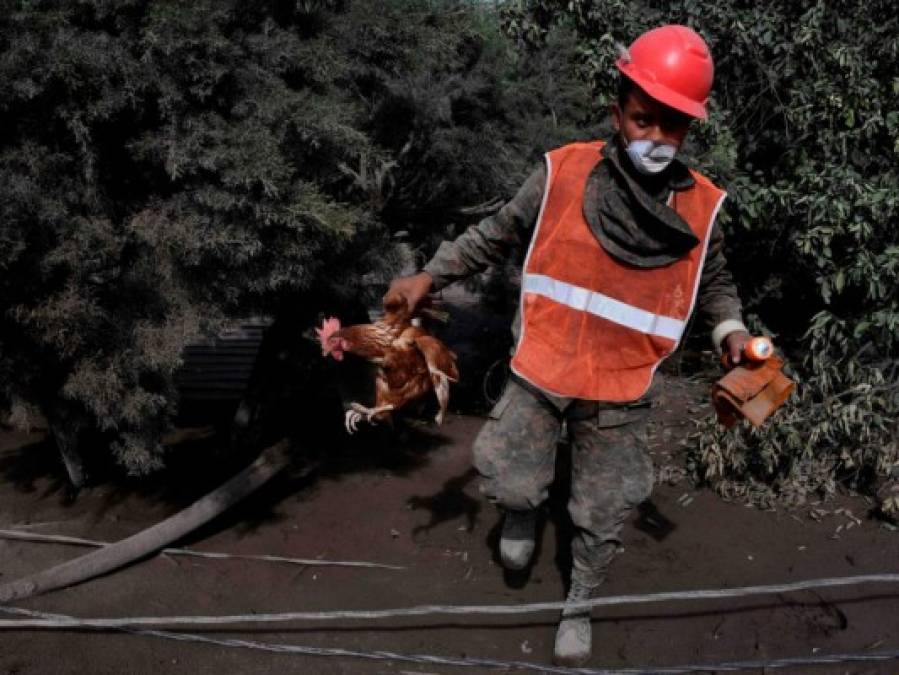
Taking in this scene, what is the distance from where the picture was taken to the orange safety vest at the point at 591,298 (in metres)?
2.95

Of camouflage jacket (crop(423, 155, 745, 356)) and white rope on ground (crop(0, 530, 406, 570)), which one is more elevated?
camouflage jacket (crop(423, 155, 745, 356))

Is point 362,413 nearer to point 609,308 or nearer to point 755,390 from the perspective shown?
point 609,308

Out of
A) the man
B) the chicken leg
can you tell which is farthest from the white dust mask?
the chicken leg

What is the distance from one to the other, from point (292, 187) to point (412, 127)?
5.09 ft

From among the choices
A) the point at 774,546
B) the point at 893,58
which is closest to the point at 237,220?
the point at 774,546

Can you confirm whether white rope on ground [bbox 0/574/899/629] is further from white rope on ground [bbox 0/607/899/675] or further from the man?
the man

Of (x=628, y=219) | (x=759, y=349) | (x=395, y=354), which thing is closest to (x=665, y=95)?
(x=628, y=219)

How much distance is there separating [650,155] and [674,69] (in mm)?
266

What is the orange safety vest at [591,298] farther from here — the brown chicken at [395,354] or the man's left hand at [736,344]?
the brown chicken at [395,354]

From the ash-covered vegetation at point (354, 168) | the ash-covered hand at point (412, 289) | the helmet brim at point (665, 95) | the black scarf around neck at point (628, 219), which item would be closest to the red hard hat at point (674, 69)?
the helmet brim at point (665, 95)

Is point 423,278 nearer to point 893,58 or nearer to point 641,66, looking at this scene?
point 641,66

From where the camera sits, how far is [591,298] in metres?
2.97

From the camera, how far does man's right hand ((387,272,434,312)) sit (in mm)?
3115

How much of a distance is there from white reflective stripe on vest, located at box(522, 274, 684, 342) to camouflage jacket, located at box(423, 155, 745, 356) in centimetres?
21
